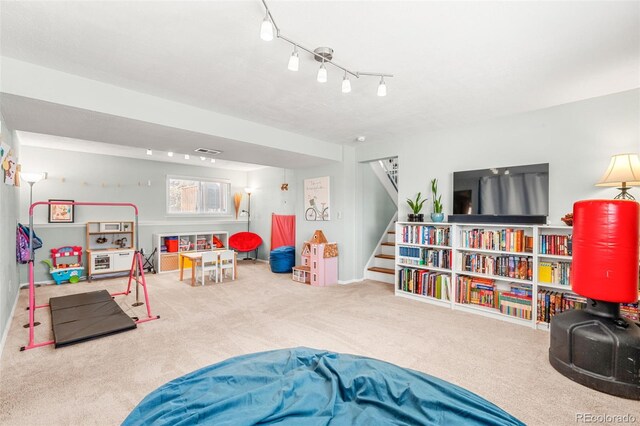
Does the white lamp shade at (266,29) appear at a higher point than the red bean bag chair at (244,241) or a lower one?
higher

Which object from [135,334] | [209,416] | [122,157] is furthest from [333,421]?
[122,157]

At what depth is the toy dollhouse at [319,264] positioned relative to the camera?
5355 millimetres

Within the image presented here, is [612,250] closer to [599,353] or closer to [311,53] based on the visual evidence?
[599,353]

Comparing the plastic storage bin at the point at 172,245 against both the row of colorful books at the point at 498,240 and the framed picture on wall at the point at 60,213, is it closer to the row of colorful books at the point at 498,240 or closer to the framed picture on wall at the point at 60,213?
the framed picture on wall at the point at 60,213

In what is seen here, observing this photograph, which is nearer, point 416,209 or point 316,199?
point 416,209

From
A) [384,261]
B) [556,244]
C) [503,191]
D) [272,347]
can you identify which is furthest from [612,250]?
[384,261]

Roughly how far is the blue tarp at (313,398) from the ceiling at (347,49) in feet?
6.82

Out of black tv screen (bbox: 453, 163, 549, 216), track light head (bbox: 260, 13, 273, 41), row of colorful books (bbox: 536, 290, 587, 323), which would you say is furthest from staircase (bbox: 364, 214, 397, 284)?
track light head (bbox: 260, 13, 273, 41)

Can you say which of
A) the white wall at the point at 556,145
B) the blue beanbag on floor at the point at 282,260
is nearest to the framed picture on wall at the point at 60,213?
the blue beanbag on floor at the point at 282,260

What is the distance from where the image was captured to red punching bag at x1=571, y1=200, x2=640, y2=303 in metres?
2.29

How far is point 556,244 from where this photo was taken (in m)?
3.35

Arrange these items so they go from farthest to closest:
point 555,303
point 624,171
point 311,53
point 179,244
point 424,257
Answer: point 179,244, point 424,257, point 555,303, point 624,171, point 311,53

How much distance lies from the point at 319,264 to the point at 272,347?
8.33 ft

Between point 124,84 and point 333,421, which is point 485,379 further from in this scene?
Answer: point 124,84
